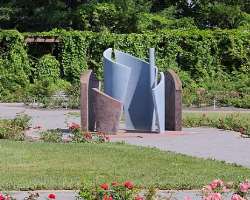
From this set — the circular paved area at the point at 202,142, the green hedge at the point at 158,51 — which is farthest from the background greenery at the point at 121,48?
the circular paved area at the point at 202,142

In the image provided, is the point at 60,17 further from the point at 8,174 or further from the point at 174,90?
the point at 8,174

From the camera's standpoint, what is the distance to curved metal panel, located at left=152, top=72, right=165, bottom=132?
657 inches

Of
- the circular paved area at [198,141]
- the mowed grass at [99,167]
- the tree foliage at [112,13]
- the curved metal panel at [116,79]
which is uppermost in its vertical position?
the tree foliage at [112,13]

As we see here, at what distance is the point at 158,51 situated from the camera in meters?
32.3

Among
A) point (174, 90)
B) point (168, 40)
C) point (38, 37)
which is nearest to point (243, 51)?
point (168, 40)

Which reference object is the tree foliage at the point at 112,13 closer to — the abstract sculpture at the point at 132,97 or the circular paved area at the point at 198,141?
the circular paved area at the point at 198,141

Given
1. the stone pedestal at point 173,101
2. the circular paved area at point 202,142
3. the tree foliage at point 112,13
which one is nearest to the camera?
the circular paved area at point 202,142

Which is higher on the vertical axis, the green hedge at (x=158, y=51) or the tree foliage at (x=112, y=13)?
the tree foliage at (x=112, y=13)

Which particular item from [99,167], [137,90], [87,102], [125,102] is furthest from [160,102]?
[99,167]

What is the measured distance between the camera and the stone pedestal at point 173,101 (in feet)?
56.1

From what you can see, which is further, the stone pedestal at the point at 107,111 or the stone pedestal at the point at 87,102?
the stone pedestal at the point at 87,102

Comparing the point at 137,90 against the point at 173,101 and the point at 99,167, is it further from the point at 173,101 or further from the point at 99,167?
the point at 99,167

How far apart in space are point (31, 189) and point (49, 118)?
39.2 ft

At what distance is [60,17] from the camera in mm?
36125
